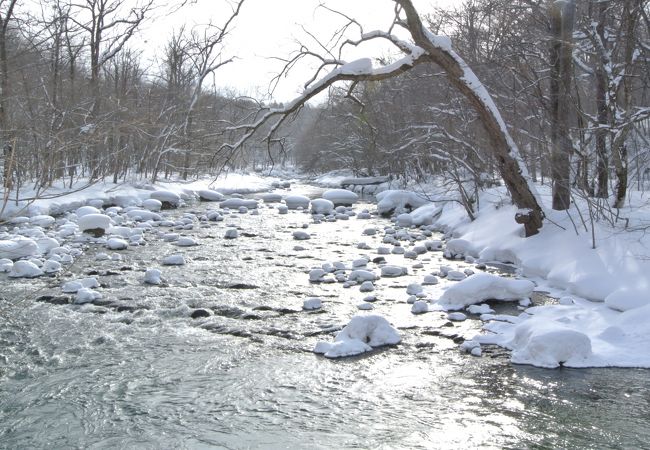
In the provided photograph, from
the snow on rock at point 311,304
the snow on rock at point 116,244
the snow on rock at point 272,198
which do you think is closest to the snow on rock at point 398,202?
the snow on rock at point 272,198

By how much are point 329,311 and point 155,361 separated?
8.09ft

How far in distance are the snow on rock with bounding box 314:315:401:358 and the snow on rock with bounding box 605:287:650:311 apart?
2.80 metres

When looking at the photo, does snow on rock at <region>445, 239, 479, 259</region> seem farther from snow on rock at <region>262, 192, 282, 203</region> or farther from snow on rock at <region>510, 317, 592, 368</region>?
snow on rock at <region>262, 192, 282, 203</region>

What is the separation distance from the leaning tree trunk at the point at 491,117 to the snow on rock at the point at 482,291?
104 inches

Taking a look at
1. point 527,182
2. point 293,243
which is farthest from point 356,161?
point 527,182

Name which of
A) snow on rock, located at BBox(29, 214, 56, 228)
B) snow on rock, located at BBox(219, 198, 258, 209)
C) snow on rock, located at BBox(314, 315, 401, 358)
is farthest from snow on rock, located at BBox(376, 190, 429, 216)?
snow on rock, located at BBox(314, 315, 401, 358)

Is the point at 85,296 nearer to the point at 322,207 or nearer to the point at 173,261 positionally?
the point at 173,261

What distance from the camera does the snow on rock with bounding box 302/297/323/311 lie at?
7.28m

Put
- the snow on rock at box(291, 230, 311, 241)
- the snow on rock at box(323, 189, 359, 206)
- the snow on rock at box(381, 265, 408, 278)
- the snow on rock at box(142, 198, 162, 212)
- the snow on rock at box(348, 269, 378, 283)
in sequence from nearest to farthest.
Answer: the snow on rock at box(348, 269, 378, 283)
the snow on rock at box(381, 265, 408, 278)
the snow on rock at box(291, 230, 311, 241)
the snow on rock at box(142, 198, 162, 212)
the snow on rock at box(323, 189, 359, 206)

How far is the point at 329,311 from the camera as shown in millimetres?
7160

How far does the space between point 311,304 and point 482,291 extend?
7.49ft

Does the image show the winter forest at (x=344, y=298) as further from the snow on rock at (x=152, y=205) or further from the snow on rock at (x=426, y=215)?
the snow on rock at (x=152, y=205)

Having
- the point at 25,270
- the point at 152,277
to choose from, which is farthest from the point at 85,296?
the point at 25,270

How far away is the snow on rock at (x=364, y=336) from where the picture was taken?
573cm
